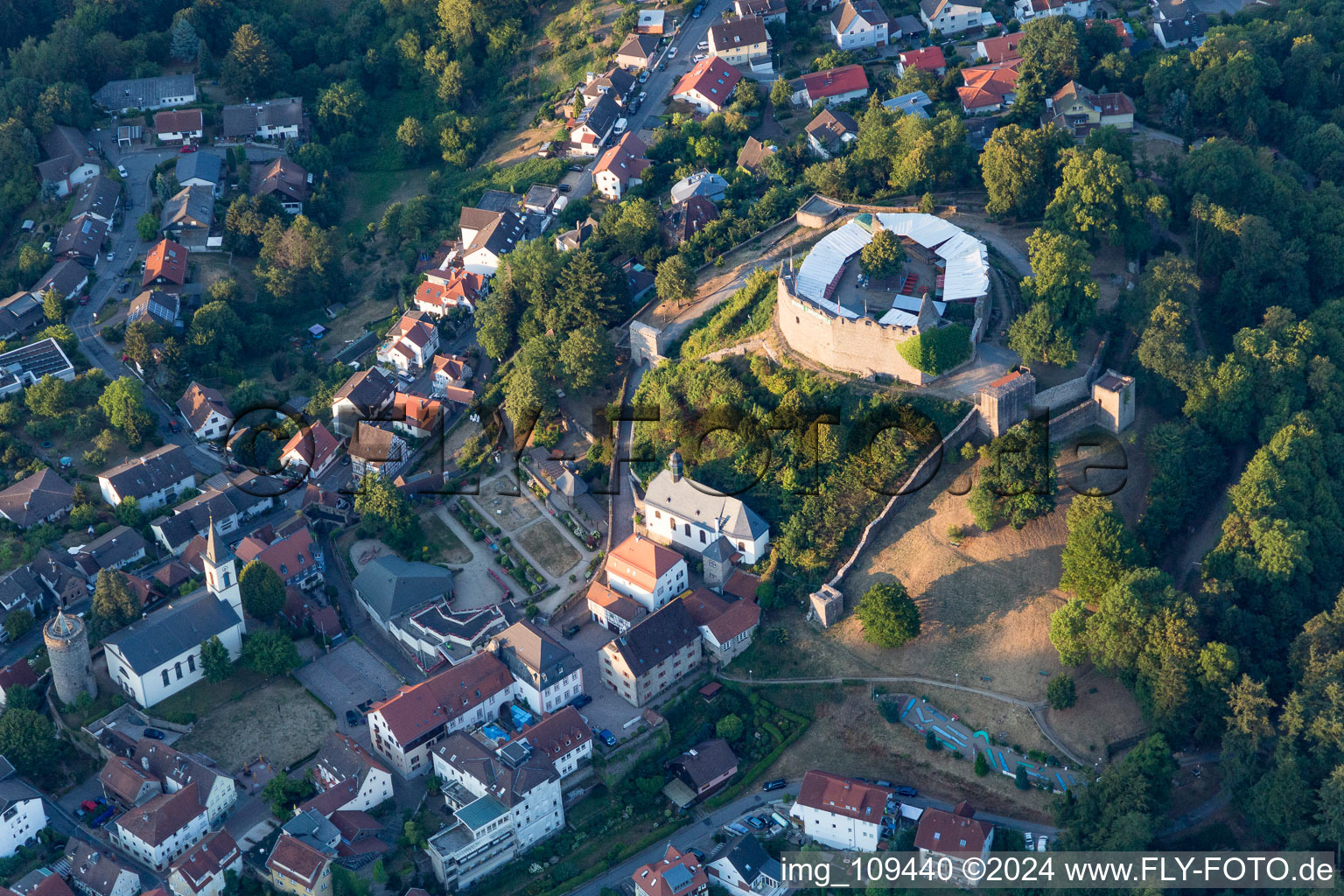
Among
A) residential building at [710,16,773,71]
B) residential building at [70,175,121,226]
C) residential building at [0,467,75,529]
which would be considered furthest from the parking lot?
residential building at [710,16,773,71]

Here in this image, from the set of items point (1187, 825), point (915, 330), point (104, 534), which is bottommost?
point (1187, 825)

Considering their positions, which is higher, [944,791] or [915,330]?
[915,330]

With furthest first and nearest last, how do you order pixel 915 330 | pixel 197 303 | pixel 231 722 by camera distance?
pixel 197 303
pixel 915 330
pixel 231 722

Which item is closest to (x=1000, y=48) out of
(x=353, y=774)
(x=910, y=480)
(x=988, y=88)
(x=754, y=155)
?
(x=988, y=88)

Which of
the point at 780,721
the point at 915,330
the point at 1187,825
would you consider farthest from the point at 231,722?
the point at 1187,825

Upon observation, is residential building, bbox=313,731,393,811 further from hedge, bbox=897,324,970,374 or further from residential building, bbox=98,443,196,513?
hedge, bbox=897,324,970,374

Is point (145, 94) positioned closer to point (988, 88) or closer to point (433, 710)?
point (988, 88)

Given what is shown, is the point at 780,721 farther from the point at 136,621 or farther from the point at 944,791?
the point at 136,621
